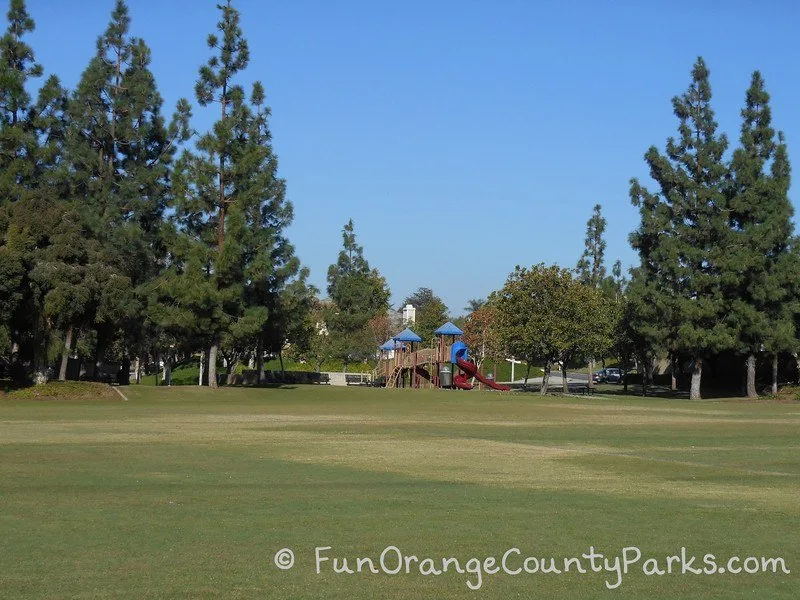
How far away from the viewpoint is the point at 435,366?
3159 inches

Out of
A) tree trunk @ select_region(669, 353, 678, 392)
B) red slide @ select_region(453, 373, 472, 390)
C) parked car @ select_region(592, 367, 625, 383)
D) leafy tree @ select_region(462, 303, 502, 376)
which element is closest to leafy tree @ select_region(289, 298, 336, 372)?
leafy tree @ select_region(462, 303, 502, 376)

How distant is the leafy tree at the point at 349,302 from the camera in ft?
315

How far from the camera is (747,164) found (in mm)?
69812

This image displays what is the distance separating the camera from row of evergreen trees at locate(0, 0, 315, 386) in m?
53.4

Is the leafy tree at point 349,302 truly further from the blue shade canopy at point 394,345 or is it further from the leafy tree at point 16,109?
the leafy tree at point 16,109

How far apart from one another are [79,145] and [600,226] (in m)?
63.1

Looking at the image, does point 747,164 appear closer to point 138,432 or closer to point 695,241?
point 695,241

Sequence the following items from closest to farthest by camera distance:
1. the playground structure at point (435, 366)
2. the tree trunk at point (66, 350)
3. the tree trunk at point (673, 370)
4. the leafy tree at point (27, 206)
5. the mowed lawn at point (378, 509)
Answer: the mowed lawn at point (378, 509) → the leafy tree at point (27, 206) → the tree trunk at point (66, 350) → the playground structure at point (435, 366) → the tree trunk at point (673, 370)

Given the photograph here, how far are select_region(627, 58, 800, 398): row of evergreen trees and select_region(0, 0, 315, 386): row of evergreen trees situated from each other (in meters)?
26.7

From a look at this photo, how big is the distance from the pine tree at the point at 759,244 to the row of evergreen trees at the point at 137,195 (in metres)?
31.0

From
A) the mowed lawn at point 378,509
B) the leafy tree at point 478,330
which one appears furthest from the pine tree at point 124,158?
the leafy tree at point 478,330

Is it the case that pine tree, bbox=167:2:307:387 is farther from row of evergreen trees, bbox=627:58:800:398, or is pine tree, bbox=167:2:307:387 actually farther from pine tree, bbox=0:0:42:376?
row of evergreen trees, bbox=627:58:800:398

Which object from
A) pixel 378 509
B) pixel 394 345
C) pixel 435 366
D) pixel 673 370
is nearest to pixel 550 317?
pixel 435 366

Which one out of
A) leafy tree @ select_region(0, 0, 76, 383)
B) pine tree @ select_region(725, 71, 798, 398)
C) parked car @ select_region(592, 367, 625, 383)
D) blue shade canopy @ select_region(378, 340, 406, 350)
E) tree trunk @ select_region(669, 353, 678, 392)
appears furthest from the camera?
parked car @ select_region(592, 367, 625, 383)
